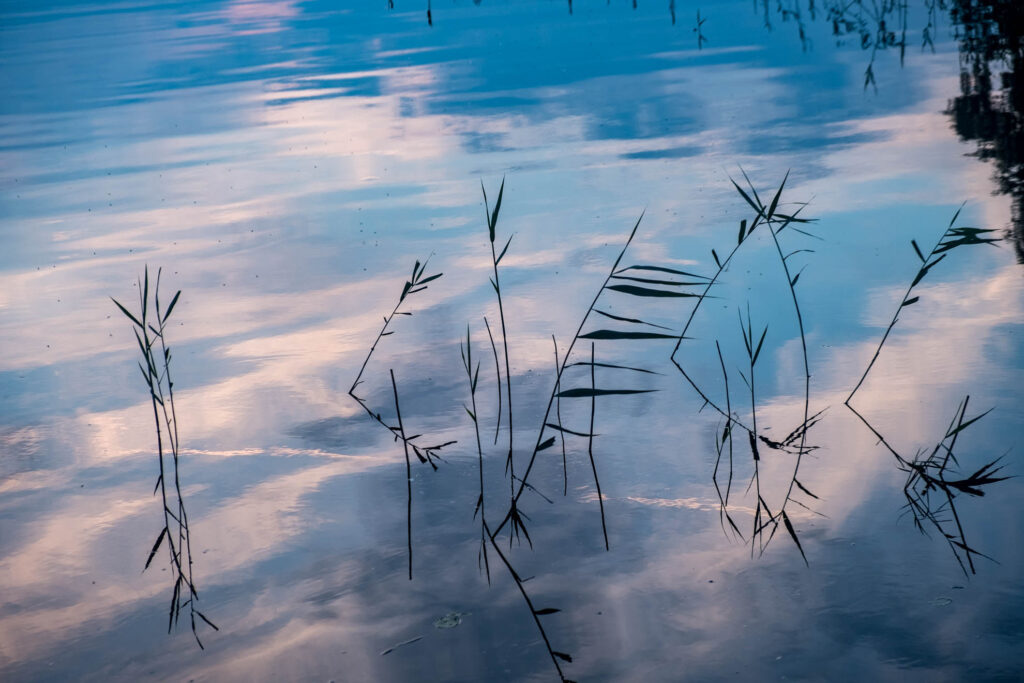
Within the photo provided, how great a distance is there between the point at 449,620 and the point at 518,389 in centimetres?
108

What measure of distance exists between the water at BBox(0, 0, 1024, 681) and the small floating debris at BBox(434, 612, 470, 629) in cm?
1

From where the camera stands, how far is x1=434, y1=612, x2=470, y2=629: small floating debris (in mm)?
2066

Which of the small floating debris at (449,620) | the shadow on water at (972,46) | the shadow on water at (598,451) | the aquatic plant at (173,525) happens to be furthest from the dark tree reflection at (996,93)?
the aquatic plant at (173,525)

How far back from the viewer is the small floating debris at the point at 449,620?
2066 mm

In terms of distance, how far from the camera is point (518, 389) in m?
3.08

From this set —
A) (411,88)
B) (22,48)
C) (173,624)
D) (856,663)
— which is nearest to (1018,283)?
(856,663)

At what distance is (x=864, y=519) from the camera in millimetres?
2297

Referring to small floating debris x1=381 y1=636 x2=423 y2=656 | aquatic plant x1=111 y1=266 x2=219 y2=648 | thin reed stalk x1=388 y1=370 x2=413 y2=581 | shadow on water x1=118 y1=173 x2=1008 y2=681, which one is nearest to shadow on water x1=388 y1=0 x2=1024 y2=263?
shadow on water x1=118 y1=173 x2=1008 y2=681

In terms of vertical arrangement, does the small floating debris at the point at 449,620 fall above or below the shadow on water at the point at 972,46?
below

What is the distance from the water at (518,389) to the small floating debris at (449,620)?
1 cm

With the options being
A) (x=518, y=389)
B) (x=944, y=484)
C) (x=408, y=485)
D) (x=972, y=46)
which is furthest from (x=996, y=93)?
(x=408, y=485)

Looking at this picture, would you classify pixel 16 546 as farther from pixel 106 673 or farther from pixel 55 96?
pixel 55 96

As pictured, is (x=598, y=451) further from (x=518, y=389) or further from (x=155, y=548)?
(x=155, y=548)

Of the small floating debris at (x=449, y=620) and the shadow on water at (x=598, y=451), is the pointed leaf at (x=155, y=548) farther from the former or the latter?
the small floating debris at (x=449, y=620)
